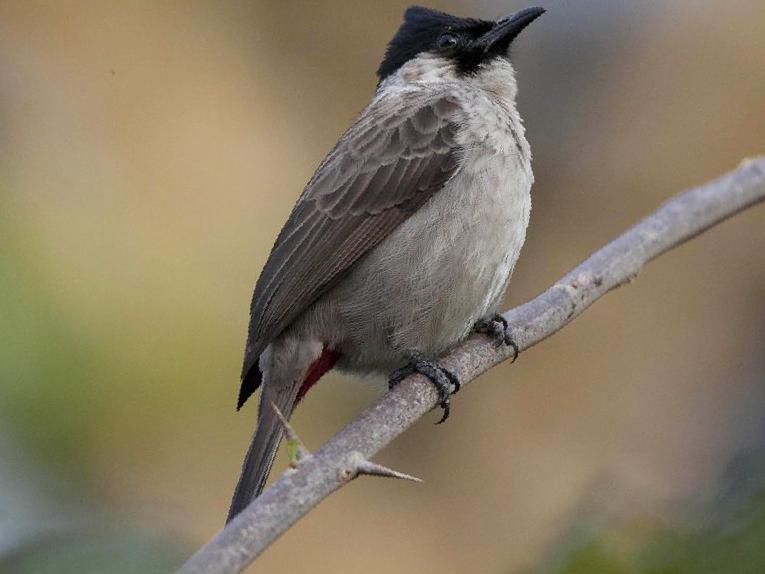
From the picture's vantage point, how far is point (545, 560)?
3.90 feet

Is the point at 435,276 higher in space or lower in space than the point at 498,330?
higher

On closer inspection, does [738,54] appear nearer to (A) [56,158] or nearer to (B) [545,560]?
(A) [56,158]

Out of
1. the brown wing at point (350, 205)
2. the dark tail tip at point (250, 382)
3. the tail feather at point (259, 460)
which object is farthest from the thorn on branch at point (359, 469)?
the dark tail tip at point (250, 382)

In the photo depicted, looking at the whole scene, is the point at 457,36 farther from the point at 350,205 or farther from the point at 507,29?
the point at 350,205

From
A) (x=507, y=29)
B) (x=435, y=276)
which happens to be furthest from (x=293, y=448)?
(x=507, y=29)

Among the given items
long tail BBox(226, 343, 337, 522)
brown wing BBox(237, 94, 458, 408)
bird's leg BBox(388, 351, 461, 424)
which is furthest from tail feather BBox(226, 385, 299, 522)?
bird's leg BBox(388, 351, 461, 424)

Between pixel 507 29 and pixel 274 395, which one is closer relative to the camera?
pixel 274 395

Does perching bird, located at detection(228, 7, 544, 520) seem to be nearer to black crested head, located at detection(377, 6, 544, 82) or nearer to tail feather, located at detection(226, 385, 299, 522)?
tail feather, located at detection(226, 385, 299, 522)

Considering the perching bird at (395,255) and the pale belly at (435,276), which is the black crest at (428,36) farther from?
the pale belly at (435,276)

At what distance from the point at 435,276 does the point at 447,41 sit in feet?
3.79

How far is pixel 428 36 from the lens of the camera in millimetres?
4055

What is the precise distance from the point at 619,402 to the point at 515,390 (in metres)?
0.50

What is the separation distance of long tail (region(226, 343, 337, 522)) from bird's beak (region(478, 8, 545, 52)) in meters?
1.32

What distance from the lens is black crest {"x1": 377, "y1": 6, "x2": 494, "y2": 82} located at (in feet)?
13.0
